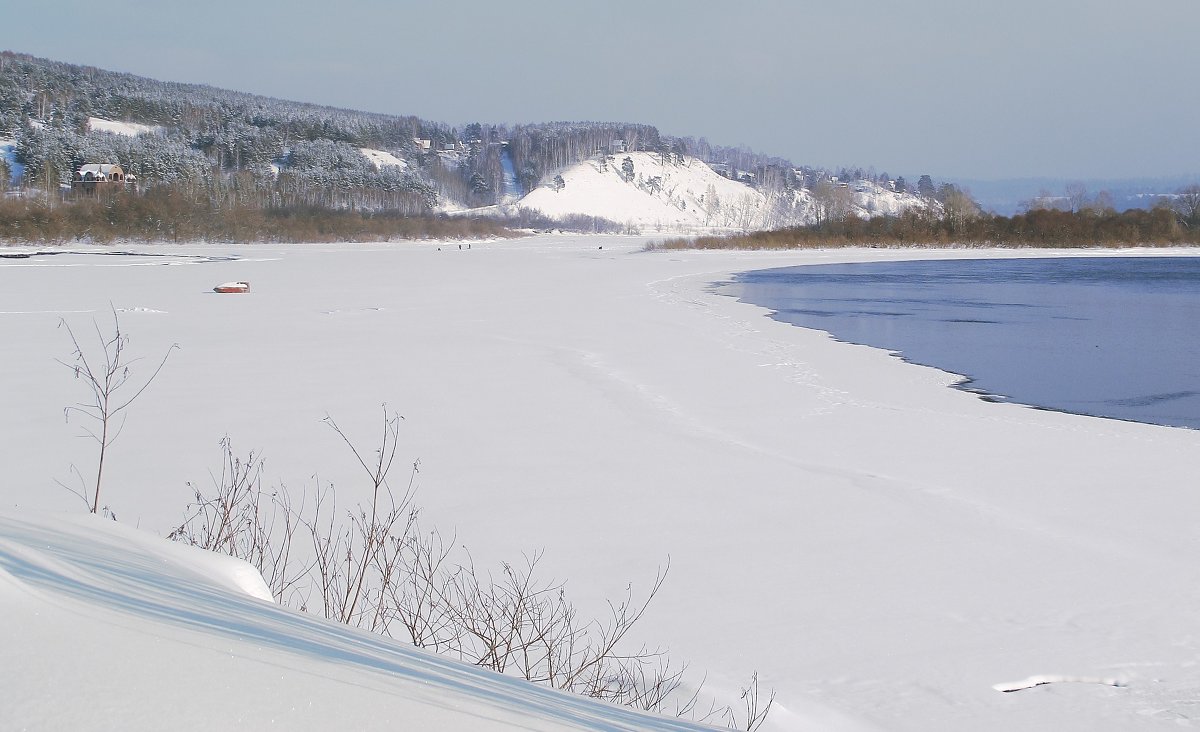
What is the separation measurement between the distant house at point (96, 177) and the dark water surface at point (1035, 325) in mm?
79581

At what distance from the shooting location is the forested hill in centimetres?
10175

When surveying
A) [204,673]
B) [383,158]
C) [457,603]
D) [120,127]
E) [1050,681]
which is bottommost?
[1050,681]

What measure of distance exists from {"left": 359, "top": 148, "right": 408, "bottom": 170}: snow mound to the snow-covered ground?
13125cm

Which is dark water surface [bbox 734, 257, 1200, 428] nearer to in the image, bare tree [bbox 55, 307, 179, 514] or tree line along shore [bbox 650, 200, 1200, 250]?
bare tree [bbox 55, 307, 179, 514]

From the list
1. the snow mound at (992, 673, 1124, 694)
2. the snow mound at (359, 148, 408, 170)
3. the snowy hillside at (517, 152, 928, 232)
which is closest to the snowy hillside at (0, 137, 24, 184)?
the snow mound at (359, 148, 408, 170)

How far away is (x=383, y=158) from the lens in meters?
147

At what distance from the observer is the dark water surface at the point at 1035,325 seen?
12328mm

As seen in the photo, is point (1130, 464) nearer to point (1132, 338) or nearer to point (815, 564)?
point (815, 564)

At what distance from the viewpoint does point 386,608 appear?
171 inches

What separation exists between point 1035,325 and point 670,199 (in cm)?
14918

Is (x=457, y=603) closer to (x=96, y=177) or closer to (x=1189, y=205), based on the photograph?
(x=1189, y=205)

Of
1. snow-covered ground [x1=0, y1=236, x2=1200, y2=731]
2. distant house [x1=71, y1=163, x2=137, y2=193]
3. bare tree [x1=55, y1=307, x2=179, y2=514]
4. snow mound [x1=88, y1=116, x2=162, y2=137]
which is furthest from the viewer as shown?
snow mound [x1=88, y1=116, x2=162, y2=137]

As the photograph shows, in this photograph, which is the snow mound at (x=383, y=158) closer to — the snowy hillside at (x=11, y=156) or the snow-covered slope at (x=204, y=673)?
the snowy hillside at (x=11, y=156)

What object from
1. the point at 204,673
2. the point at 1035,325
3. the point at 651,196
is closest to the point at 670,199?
the point at 651,196
